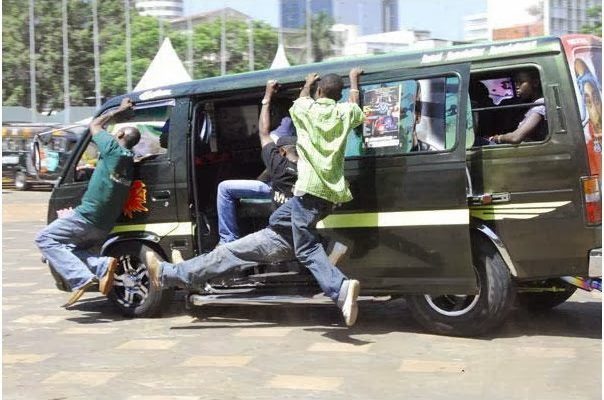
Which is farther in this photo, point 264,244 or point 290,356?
point 264,244

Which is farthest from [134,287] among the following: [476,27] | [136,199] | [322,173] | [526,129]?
[476,27]

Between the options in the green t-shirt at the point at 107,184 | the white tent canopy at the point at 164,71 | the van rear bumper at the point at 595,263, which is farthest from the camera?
the white tent canopy at the point at 164,71

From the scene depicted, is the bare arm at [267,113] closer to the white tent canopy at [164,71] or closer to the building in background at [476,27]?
the building in background at [476,27]

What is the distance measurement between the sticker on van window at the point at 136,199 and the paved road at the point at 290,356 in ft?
3.13

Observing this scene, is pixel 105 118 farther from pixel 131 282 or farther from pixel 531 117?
pixel 531 117

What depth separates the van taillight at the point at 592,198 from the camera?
566cm

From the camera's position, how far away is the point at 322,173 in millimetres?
6141

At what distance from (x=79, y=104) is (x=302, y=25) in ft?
58.5

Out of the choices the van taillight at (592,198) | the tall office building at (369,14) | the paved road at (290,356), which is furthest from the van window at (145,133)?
the tall office building at (369,14)

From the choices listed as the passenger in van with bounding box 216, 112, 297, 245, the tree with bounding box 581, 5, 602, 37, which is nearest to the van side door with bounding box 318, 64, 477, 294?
the passenger in van with bounding box 216, 112, 297, 245

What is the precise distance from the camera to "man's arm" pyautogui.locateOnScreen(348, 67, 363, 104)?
627 centimetres

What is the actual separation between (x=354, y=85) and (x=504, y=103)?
1214mm

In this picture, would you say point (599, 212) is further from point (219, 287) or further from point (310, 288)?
point (219, 287)

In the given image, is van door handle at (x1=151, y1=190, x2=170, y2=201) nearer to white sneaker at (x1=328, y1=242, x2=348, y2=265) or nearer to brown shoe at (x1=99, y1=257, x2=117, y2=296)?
brown shoe at (x1=99, y1=257, x2=117, y2=296)
